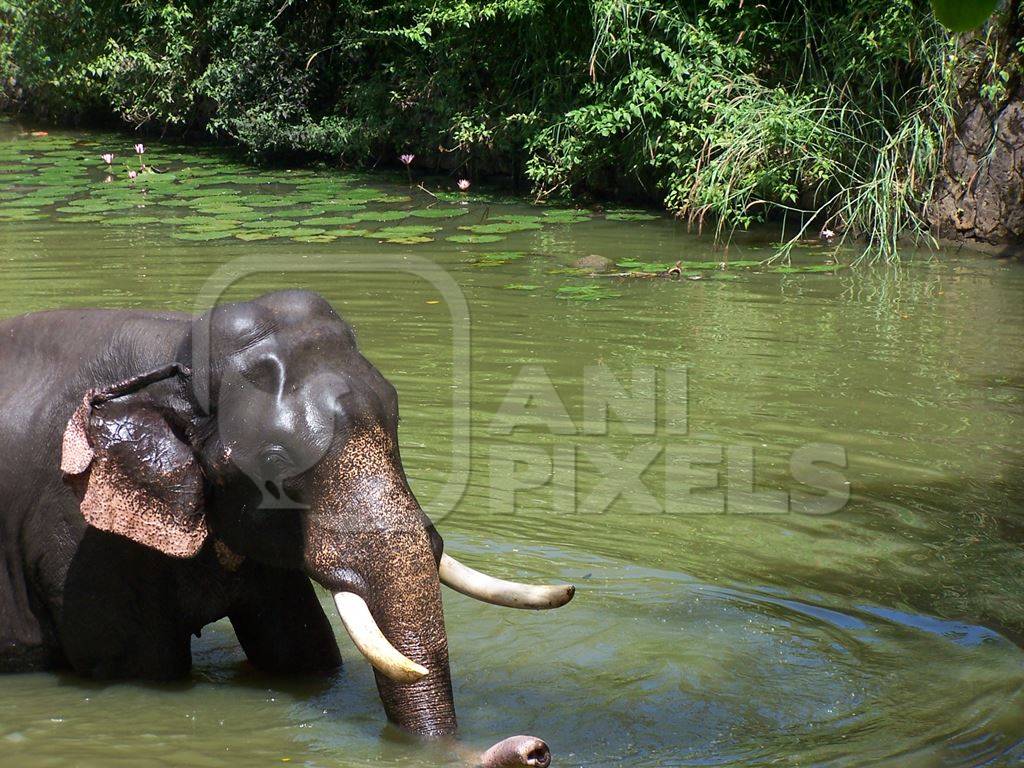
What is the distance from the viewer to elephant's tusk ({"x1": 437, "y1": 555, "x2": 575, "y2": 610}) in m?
3.95

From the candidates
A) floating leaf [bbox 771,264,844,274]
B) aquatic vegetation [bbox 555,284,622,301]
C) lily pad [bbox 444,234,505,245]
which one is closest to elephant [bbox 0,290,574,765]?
aquatic vegetation [bbox 555,284,622,301]

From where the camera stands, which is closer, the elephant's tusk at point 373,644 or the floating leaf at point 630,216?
the elephant's tusk at point 373,644

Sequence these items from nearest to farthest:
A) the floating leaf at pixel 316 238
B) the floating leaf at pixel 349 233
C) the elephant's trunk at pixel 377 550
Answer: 1. the elephant's trunk at pixel 377 550
2. the floating leaf at pixel 316 238
3. the floating leaf at pixel 349 233

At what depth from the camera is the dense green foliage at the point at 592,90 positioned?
Answer: 13.7 m

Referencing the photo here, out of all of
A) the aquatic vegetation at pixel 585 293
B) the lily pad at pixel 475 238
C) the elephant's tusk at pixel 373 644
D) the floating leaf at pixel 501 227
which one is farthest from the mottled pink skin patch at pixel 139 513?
the floating leaf at pixel 501 227

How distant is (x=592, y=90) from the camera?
1570 cm

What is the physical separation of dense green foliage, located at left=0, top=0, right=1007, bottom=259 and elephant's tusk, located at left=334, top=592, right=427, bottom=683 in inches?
399

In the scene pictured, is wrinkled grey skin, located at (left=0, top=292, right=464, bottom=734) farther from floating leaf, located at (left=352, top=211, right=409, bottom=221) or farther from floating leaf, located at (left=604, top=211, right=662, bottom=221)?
floating leaf, located at (left=604, top=211, right=662, bottom=221)

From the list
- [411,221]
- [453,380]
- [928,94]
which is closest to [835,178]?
[928,94]

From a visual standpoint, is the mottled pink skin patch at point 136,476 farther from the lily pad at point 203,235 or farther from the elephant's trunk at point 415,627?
the lily pad at point 203,235

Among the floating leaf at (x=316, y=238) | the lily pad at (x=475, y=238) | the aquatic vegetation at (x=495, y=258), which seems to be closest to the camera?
the aquatic vegetation at (x=495, y=258)

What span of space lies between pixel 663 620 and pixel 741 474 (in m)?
1.95

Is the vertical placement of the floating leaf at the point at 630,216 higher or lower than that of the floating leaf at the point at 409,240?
higher

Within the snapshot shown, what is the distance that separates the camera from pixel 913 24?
13.4m
